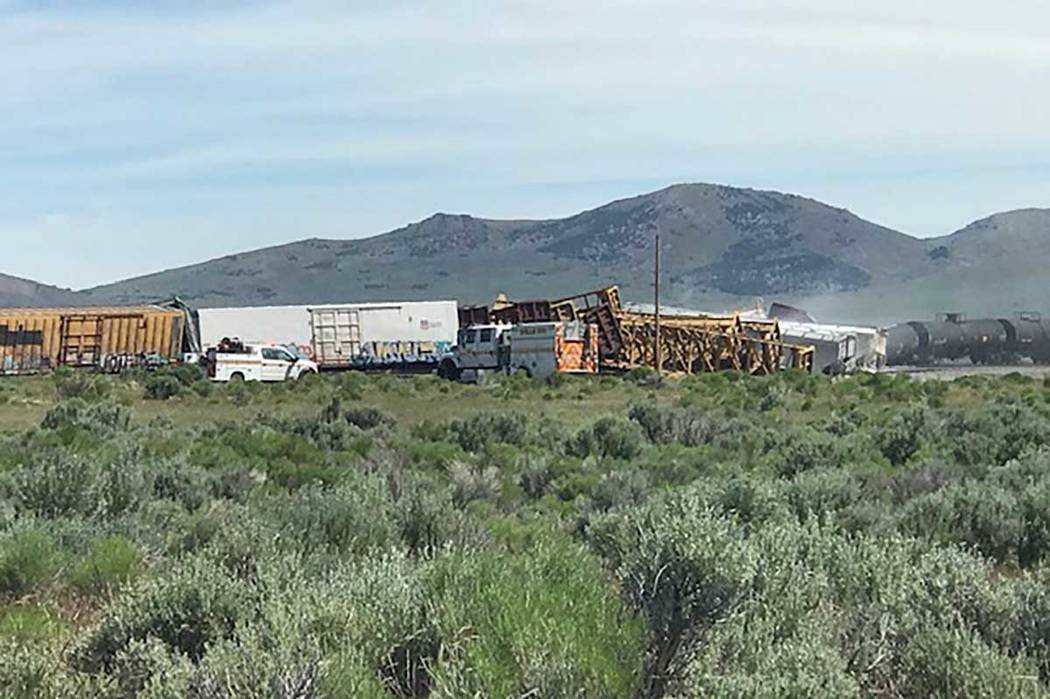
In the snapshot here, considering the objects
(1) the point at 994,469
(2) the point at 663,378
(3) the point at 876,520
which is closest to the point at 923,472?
(1) the point at 994,469

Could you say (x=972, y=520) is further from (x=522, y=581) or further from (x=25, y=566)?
(x=25, y=566)

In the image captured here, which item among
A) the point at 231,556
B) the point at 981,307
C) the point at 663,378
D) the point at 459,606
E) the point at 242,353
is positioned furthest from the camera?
the point at 981,307

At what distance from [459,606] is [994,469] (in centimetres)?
885

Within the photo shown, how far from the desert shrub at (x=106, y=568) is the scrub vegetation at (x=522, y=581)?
0.02 m

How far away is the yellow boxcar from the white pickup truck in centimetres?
655

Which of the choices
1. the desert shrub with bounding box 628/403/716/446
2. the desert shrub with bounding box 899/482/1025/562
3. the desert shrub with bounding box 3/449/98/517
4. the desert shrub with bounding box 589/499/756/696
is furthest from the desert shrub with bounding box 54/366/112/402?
the desert shrub with bounding box 589/499/756/696

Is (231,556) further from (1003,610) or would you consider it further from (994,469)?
(994,469)

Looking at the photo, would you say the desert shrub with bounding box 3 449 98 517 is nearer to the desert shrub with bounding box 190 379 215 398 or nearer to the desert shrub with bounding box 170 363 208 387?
the desert shrub with bounding box 190 379 215 398

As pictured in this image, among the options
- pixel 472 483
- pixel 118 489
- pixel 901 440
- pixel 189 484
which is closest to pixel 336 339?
pixel 901 440

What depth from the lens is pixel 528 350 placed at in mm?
47688

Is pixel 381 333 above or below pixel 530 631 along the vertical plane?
above

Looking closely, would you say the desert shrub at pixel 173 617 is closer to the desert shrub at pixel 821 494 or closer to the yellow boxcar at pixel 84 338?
the desert shrub at pixel 821 494

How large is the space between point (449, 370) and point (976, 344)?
32.8m

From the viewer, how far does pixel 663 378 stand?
45.6 meters
